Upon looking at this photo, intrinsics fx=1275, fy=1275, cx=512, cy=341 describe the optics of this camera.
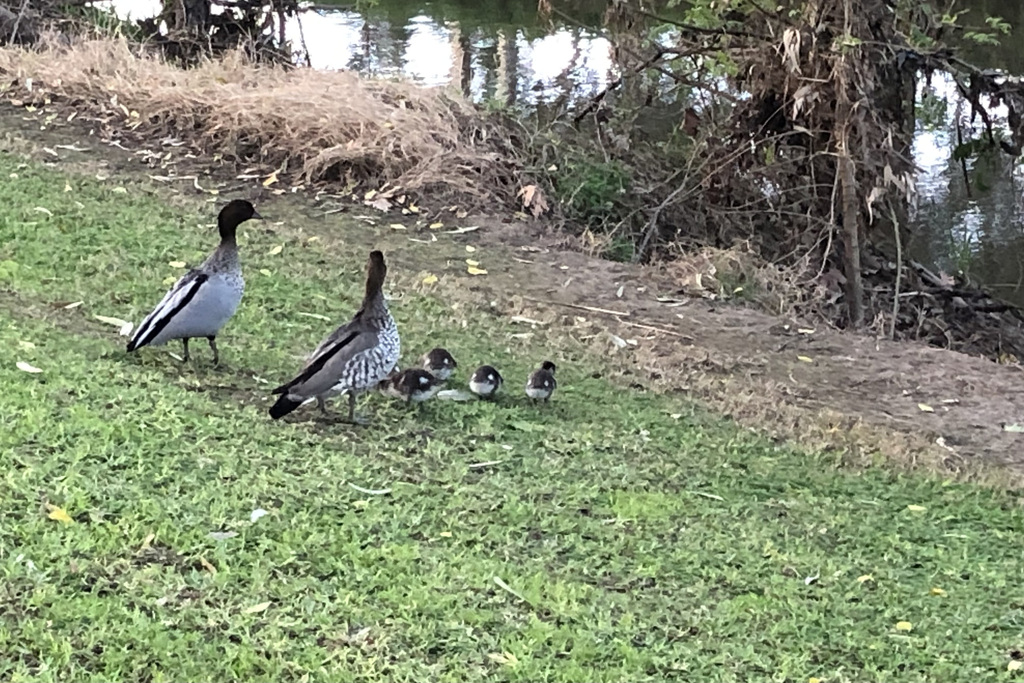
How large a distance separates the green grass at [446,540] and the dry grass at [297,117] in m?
3.35

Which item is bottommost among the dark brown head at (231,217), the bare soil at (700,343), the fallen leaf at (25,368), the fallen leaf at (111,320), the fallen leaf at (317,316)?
the bare soil at (700,343)

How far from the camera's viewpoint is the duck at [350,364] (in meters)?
5.07

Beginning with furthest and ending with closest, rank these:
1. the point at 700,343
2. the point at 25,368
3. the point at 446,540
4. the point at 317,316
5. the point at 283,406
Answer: the point at 700,343, the point at 317,316, the point at 25,368, the point at 283,406, the point at 446,540

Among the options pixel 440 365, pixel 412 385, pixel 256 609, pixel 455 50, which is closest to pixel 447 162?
pixel 440 365

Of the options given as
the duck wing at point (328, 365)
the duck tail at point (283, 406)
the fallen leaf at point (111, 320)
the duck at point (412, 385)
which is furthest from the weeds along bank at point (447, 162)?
the duck tail at point (283, 406)

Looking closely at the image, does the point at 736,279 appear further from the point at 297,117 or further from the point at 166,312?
the point at 166,312

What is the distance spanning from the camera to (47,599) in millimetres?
3664

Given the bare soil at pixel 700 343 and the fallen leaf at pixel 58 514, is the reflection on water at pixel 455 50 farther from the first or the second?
the fallen leaf at pixel 58 514

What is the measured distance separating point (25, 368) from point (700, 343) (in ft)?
12.3

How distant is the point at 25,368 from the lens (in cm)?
531

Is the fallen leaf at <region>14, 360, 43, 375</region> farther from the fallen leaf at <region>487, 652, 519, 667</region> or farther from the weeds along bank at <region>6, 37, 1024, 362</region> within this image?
the weeds along bank at <region>6, 37, 1024, 362</region>

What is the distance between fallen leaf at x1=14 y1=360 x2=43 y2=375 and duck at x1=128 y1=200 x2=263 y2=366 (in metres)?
0.43

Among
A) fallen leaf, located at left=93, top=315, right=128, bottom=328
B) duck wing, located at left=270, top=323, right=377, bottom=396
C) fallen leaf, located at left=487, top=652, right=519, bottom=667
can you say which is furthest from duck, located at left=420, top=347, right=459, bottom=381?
fallen leaf, located at left=487, top=652, right=519, bottom=667

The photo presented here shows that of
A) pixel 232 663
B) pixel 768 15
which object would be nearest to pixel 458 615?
pixel 232 663
